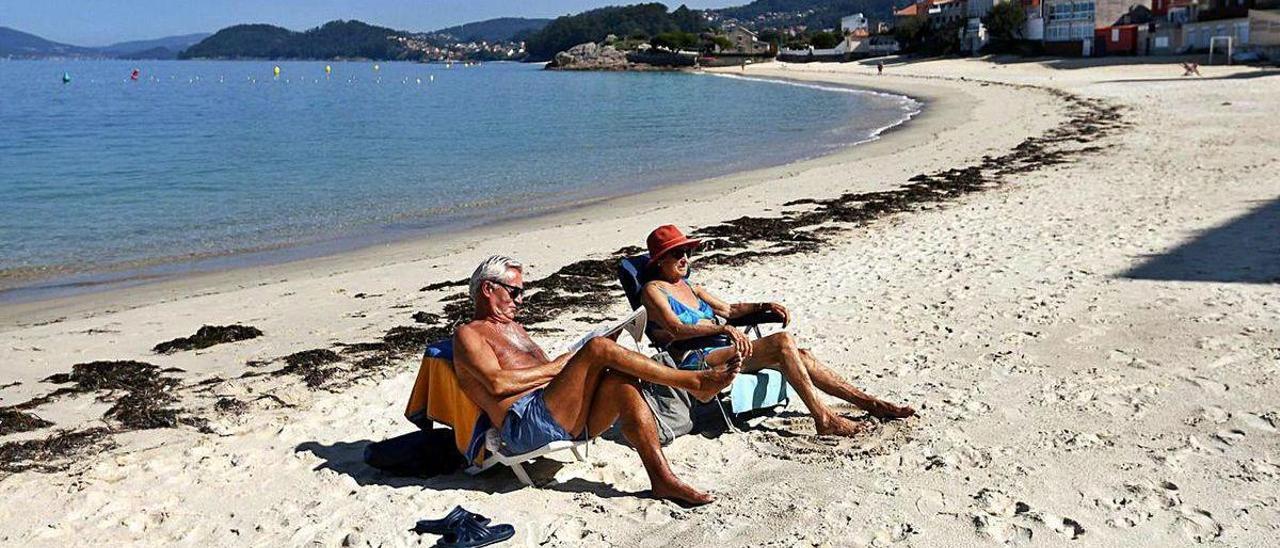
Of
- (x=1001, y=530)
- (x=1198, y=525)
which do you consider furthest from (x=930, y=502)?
(x=1198, y=525)

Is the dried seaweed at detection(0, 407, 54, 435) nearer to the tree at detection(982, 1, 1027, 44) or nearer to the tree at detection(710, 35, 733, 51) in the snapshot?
the tree at detection(982, 1, 1027, 44)

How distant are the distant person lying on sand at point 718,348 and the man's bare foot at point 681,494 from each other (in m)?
0.77

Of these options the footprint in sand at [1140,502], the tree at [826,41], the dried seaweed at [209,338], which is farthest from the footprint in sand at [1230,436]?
the tree at [826,41]

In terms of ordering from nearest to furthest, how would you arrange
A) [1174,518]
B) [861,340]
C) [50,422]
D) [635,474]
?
[1174,518] < [635,474] < [50,422] < [861,340]

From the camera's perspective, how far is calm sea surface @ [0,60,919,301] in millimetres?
15367

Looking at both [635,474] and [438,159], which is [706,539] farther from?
[438,159]

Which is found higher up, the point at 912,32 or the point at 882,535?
the point at 912,32

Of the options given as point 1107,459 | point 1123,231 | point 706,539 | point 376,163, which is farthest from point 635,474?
point 376,163

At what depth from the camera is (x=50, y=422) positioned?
6.17 meters

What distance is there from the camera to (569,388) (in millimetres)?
4531

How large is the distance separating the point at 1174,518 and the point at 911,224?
8.08 metres

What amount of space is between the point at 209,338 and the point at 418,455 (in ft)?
12.7

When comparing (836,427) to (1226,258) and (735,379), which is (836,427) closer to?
(735,379)

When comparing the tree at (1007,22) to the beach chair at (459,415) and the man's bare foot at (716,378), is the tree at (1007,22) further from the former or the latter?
the beach chair at (459,415)
